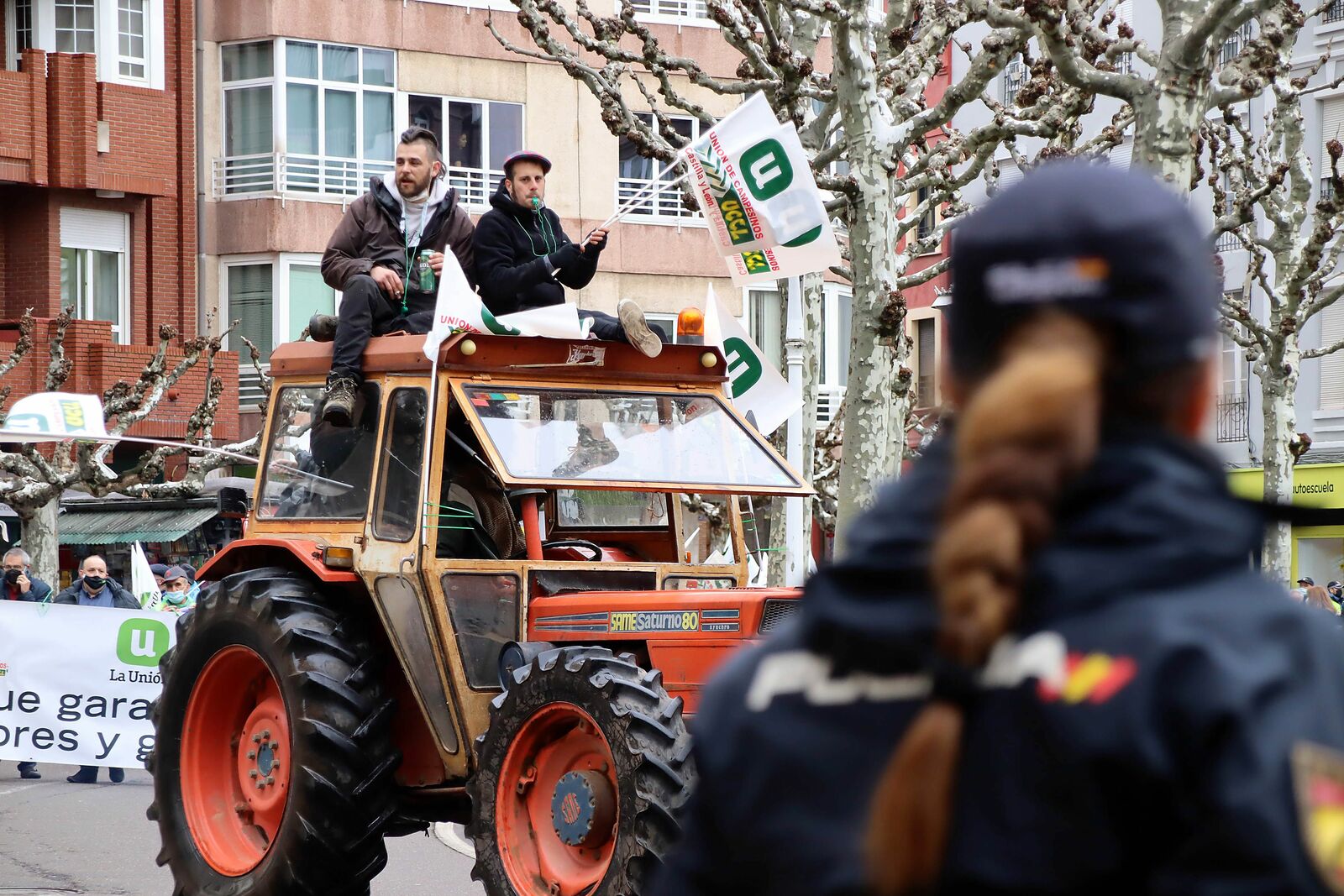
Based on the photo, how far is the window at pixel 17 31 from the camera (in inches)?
1228

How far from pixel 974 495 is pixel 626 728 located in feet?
16.9

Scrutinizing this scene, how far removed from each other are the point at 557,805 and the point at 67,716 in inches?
314

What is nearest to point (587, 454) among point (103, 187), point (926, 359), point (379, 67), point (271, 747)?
point (271, 747)

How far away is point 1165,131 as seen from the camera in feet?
32.1

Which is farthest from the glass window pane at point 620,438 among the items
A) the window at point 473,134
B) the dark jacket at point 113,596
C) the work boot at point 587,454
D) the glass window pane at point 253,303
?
the window at point 473,134

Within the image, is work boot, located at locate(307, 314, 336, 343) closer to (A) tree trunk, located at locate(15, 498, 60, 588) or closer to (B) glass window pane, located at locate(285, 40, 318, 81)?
(A) tree trunk, located at locate(15, 498, 60, 588)

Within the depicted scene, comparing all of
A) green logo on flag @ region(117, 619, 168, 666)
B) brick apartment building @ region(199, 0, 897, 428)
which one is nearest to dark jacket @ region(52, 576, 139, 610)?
green logo on flag @ region(117, 619, 168, 666)

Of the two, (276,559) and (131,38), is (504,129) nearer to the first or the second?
(131,38)

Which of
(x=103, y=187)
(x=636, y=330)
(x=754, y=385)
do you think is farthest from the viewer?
(x=103, y=187)

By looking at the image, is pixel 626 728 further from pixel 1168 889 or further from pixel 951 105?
pixel 951 105

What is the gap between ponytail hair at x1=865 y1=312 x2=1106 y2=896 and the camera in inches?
62.3

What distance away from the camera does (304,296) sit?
32469 millimetres

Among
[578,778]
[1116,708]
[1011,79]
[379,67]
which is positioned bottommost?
[578,778]

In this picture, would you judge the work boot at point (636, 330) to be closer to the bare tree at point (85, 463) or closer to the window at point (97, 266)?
the bare tree at point (85, 463)
